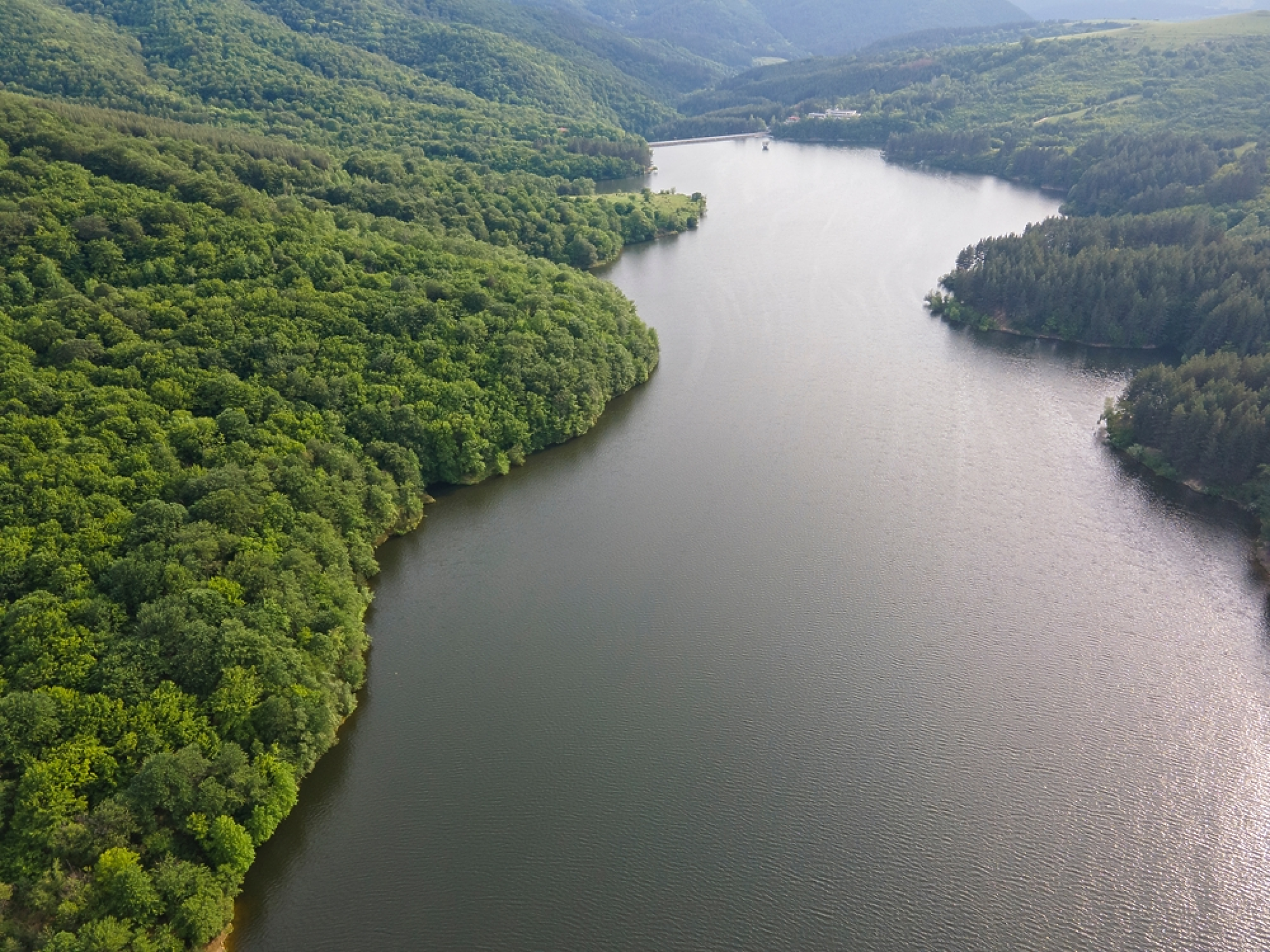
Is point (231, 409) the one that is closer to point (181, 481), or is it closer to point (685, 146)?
point (181, 481)

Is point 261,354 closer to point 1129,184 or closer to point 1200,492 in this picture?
point 1200,492

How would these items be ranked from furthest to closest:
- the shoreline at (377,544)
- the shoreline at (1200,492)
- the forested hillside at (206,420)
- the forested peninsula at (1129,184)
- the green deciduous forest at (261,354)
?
1. the forested peninsula at (1129,184)
2. the shoreline at (1200,492)
3. the green deciduous forest at (261,354)
4. the forested hillside at (206,420)
5. the shoreline at (377,544)

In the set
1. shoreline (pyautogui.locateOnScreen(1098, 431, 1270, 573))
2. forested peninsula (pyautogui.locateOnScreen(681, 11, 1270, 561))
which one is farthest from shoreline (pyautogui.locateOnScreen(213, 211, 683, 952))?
forested peninsula (pyautogui.locateOnScreen(681, 11, 1270, 561))

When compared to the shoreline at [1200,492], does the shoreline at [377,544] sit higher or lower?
higher

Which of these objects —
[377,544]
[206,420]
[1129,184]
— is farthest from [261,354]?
[1129,184]

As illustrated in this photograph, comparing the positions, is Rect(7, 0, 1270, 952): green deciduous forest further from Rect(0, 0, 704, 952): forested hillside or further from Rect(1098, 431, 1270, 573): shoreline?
Rect(1098, 431, 1270, 573): shoreline

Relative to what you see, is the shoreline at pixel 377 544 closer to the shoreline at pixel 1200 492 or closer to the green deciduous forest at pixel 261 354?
the green deciduous forest at pixel 261 354

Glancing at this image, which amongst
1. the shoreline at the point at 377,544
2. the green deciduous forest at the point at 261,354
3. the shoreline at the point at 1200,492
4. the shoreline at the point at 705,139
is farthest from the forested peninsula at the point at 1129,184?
the shoreline at the point at 377,544

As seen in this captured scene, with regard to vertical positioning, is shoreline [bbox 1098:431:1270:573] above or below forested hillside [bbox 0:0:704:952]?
below
